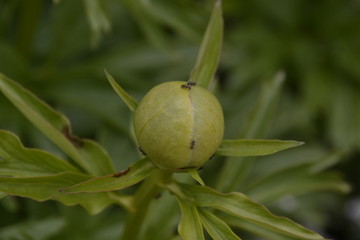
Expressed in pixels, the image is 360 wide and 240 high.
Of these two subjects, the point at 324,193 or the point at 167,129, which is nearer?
the point at 167,129

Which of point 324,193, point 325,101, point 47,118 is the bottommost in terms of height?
point 324,193

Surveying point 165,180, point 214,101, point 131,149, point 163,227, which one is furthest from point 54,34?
point 214,101

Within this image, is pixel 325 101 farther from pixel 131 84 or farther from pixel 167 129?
pixel 167 129

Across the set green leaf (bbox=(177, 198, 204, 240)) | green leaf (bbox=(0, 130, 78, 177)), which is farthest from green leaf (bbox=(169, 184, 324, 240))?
green leaf (bbox=(0, 130, 78, 177))

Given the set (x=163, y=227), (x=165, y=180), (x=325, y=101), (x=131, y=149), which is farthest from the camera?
(x=325, y=101)

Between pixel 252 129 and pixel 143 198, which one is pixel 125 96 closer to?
pixel 143 198

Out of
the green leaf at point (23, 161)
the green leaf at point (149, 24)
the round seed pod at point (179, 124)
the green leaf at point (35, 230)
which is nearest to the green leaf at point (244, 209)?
the round seed pod at point (179, 124)

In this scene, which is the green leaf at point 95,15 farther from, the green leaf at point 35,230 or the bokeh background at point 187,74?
the green leaf at point 35,230
